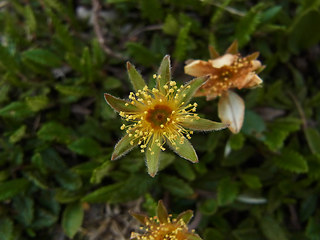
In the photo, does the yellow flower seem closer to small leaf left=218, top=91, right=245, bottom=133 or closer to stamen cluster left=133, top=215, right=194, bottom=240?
small leaf left=218, top=91, right=245, bottom=133

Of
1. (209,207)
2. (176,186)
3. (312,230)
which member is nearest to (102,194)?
(176,186)

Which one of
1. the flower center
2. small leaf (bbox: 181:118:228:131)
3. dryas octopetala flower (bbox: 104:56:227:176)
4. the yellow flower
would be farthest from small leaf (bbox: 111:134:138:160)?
the yellow flower

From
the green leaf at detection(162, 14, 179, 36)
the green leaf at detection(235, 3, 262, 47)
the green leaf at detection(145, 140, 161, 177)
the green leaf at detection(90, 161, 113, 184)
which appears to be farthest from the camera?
the green leaf at detection(162, 14, 179, 36)

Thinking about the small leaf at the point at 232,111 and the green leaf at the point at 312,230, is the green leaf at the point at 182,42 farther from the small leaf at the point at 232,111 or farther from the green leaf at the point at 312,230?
the green leaf at the point at 312,230

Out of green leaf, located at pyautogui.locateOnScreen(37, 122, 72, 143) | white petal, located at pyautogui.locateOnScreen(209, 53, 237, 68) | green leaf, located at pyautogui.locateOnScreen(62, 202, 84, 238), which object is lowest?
green leaf, located at pyautogui.locateOnScreen(62, 202, 84, 238)

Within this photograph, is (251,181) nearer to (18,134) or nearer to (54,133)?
(54,133)

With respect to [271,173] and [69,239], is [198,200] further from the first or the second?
[69,239]
